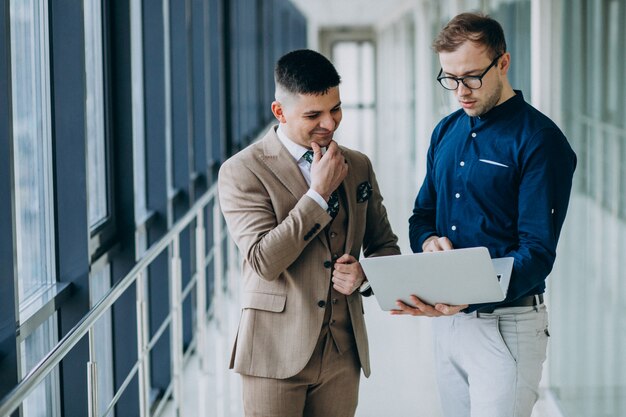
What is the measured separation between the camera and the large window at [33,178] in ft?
4.42

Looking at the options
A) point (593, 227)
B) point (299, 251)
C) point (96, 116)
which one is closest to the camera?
point (299, 251)

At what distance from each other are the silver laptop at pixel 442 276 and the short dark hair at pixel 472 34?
24 centimetres

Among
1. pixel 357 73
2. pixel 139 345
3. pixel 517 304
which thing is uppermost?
pixel 357 73

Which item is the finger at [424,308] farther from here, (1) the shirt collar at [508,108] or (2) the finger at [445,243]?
(1) the shirt collar at [508,108]

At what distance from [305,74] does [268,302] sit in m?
0.26

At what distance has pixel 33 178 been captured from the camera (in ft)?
4.68

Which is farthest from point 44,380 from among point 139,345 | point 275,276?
point 275,276

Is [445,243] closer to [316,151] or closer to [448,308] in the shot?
[448,308]

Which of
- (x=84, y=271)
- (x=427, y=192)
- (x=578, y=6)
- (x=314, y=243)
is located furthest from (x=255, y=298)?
(x=578, y=6)

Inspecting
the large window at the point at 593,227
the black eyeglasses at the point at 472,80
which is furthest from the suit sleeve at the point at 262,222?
the large window at the point at 593,227

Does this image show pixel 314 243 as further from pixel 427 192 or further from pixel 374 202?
pixel 427 192

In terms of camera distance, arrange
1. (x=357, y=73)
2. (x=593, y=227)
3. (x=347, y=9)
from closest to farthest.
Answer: (x=593, y=227)
(x=347, y=9)
(x=357, y=73)

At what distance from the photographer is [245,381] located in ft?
3.49

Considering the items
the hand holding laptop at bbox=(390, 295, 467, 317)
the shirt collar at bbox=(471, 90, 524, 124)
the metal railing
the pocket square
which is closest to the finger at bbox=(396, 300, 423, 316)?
the hand holding laptop at bbox=(390, 295, 467, 317)
